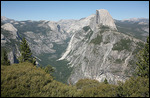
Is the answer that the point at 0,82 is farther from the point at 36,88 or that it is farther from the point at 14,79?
the point at 36,88

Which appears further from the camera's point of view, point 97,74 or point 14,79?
point 97,74

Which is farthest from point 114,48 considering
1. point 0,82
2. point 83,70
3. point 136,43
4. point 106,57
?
point 0,82

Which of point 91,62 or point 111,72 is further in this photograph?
point 91,62

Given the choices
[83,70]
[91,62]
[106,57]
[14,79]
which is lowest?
[83,70]

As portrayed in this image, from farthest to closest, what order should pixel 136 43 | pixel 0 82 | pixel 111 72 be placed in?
pixel 136 43 < pixel 111 72 < pixel 0 82

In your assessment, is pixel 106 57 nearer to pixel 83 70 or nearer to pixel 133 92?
pixel 83 70

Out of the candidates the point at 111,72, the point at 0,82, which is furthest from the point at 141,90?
the point at 111,72

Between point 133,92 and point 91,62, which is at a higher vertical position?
point 133,92

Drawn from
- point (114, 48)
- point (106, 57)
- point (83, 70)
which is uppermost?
point (114, 48)

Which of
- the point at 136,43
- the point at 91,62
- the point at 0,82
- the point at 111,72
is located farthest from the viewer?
the point at 91,62
